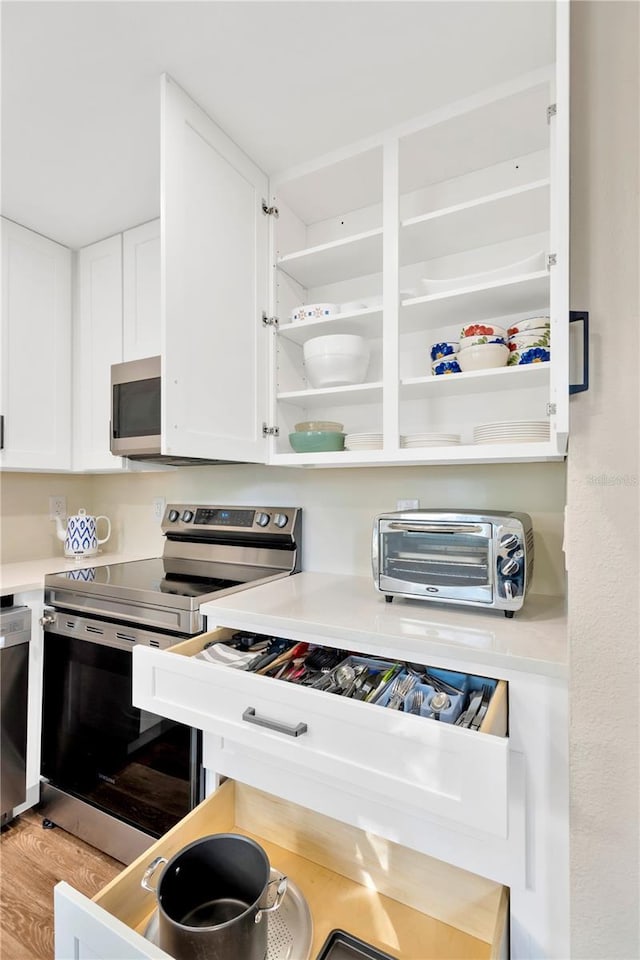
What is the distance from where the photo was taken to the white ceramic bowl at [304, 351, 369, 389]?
1.47m

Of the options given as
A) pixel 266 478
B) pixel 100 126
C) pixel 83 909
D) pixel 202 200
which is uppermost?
pixel 100 126

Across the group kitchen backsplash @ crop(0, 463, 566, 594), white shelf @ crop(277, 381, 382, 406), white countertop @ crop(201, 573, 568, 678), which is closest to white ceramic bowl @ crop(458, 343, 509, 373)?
white shelf @ crop(277, 381, 382, 406)

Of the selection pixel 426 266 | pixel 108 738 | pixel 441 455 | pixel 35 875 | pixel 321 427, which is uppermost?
pixel 426 266

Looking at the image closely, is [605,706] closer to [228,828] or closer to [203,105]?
[228,828]

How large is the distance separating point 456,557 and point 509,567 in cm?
13

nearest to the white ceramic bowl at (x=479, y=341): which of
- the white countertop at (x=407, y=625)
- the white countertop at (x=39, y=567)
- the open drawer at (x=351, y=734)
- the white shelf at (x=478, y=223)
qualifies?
the white shelf at (x=478, y=223)

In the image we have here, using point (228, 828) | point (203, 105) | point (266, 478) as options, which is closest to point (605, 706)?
point (228, 828)

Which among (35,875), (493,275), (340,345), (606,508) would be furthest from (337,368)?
(35,875)

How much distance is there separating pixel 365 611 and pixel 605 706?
0.57 meters

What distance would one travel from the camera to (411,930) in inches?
39.3

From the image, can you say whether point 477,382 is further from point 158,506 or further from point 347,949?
point 158,506

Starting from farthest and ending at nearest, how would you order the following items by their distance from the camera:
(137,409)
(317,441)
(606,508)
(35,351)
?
(35,351)
(137,409)
(317,441)
(606,508)

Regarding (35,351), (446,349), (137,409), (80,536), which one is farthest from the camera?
(80,536)

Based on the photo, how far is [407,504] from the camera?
1602 millimetres
